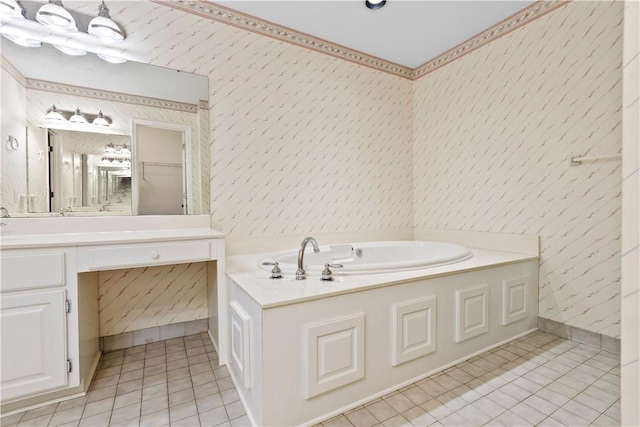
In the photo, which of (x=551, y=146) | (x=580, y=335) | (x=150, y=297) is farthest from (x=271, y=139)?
(x=580, y=335)

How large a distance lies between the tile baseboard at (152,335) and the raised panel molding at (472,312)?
5.85 feet

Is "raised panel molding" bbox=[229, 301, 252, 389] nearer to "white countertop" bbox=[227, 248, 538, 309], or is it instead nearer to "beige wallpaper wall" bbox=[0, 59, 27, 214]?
"white countertop" bbox=[227, 248, 538, 309]

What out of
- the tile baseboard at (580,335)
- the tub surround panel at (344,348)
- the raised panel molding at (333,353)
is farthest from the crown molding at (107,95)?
the tile baseboard at (580,335)

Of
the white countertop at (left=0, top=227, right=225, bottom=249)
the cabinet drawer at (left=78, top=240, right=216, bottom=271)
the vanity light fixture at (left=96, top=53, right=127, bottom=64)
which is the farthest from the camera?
the vanity light fixture at (left=96, top=53, right=127, bottom=64)

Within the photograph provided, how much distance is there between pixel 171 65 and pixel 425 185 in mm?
2483

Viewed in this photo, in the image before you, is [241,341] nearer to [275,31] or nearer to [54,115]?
[54,115]

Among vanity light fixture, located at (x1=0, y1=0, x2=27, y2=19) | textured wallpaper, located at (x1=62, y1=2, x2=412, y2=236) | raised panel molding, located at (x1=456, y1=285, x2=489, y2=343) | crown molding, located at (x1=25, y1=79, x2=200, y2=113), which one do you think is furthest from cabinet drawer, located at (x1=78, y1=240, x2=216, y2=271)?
raised panel molding, located at (x1=456, y1=285, x2=489, y2=343)

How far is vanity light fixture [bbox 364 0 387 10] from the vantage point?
2045 millimetres

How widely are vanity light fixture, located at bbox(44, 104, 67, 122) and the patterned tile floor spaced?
2220 millimetres

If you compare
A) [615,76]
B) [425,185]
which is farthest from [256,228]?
[615,76]

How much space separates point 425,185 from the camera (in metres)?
3.05

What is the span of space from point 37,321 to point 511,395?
7.56ft

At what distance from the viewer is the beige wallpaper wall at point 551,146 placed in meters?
1.88

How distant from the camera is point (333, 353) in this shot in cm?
131
